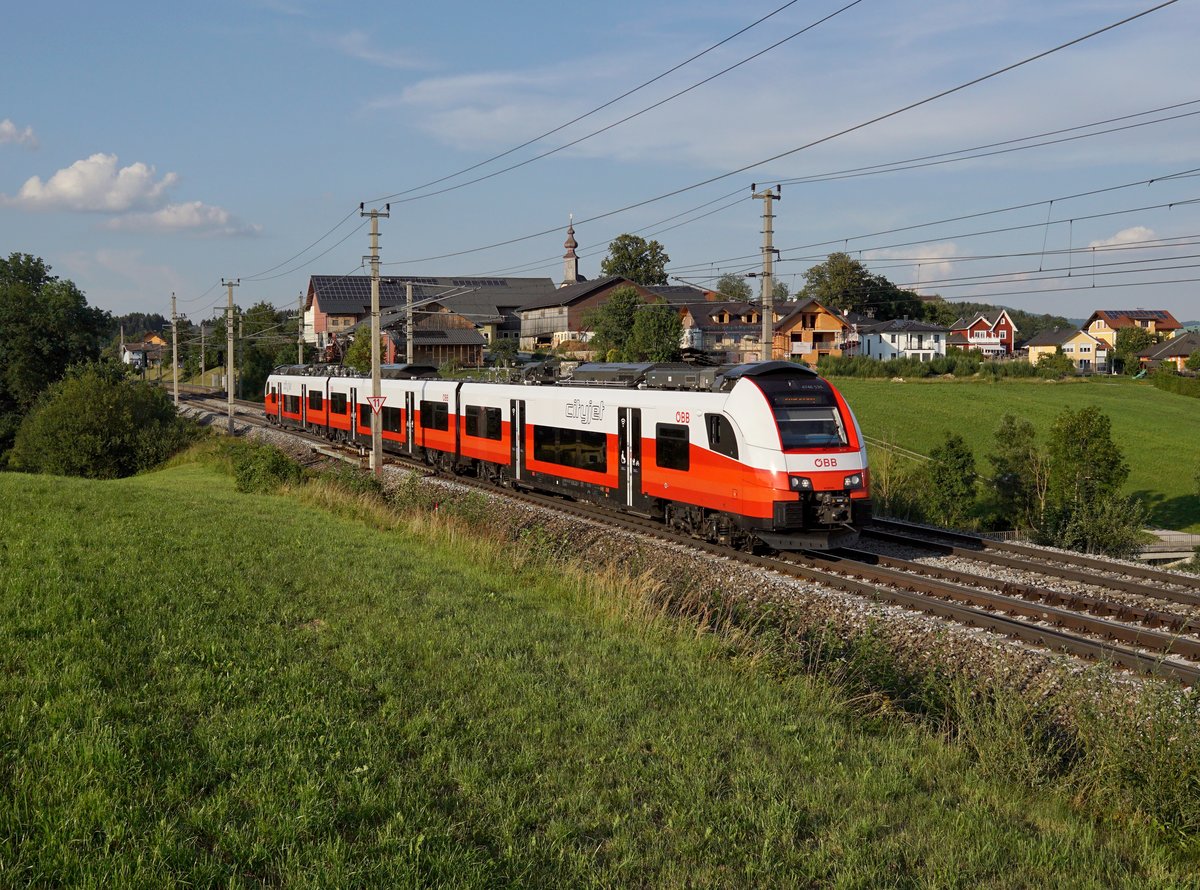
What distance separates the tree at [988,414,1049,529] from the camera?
2964 cm

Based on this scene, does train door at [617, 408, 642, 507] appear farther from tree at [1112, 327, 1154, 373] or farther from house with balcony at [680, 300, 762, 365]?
tree at [1112, 327, 1154, 373]

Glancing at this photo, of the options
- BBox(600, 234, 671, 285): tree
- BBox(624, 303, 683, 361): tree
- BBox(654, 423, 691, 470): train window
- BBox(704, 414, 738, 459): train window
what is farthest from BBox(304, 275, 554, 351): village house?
BBox(704, 414, 738, 459): train window

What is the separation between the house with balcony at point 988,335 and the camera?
123250 mm

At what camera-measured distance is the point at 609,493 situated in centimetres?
1995

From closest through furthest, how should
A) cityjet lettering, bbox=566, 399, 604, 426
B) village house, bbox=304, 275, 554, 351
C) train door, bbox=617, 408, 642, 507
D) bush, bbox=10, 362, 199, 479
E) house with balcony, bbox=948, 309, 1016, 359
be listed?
train door, bbox=617, 408, 642, 507, cityjet lettering, bbox=566, 399, 604, 426, bush, bbox=10, 362, 199, 479, village house, bbox=304, 275, 554, 351, house with balcony, bbox=948, 309, 1016, 359

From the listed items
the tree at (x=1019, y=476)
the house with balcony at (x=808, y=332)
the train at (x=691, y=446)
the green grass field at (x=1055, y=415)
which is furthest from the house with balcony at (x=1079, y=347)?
the train at (x=691, y=446)

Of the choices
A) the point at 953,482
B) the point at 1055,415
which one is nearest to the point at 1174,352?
the point at 1055,415

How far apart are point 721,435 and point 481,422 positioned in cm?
1090

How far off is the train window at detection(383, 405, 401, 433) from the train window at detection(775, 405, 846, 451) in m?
19.1

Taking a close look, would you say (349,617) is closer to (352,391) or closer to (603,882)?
(603,882)

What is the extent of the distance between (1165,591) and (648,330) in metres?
46.2

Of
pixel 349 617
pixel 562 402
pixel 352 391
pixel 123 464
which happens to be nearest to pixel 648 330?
pixel 352 391

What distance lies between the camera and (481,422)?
26.0m

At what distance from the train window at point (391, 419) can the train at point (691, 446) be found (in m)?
5.60
